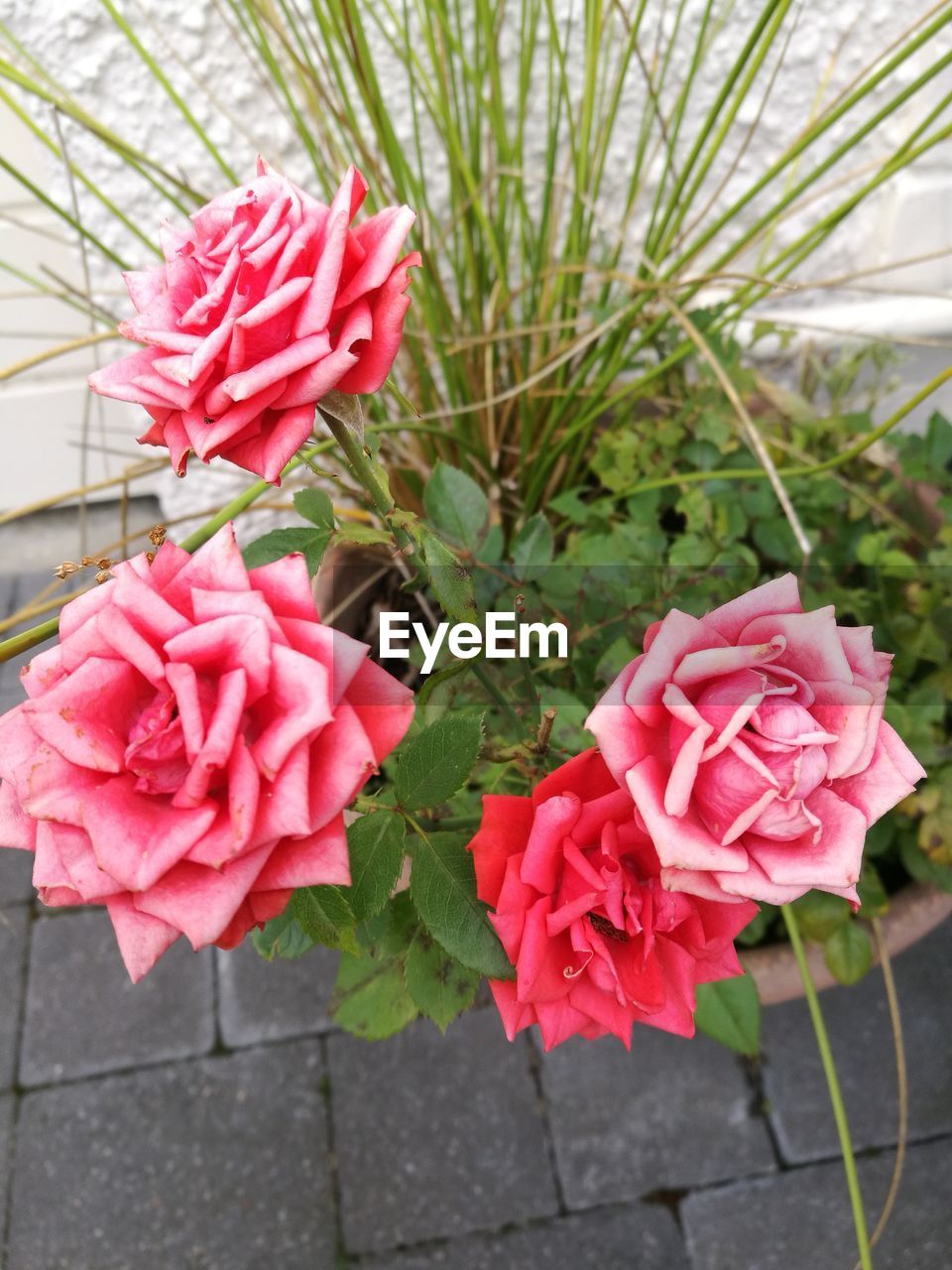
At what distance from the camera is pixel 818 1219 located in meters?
0.95

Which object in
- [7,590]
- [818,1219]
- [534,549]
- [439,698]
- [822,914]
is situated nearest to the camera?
[439,698]

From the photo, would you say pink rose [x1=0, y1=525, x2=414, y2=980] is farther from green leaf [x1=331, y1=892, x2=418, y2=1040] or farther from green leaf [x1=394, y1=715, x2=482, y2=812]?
green leaf [x1=331, y1=892, x2=418, y2=1040]

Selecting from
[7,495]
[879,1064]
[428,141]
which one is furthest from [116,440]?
[879,1064]

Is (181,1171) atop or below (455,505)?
below

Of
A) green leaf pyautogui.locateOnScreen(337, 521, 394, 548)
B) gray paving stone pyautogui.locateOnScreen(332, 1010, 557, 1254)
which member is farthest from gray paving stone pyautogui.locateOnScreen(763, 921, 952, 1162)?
green leaf pyautogui.locateOnScreen(337, 521, 394, 548)

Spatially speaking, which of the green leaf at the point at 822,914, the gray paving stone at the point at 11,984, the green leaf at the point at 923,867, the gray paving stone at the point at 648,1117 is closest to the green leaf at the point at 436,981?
the green leaf at the point at 822,914

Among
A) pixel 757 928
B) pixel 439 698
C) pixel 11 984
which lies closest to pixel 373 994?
pixel 439 698

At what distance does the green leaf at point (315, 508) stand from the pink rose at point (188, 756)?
136 mm

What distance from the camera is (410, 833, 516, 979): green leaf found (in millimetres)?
434

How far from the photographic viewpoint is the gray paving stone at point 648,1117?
99 cm

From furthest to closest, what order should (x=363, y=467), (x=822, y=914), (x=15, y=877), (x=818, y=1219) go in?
(x=15, y=877), (x=818, y=1219), (x=822, y=914), (x=363, y=467)

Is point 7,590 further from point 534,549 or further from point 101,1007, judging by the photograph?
point 534,549

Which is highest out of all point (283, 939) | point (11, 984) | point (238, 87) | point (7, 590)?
point (238, 87)

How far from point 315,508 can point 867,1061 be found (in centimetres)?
96
